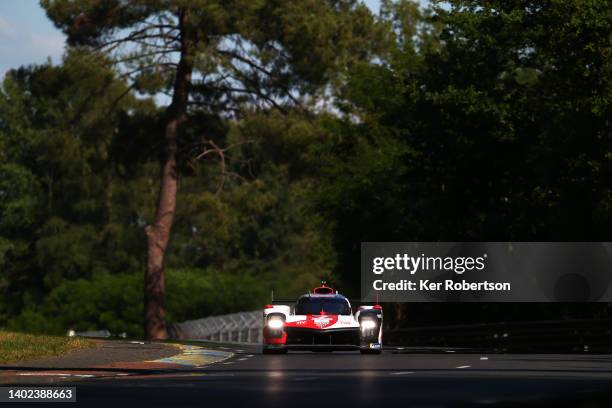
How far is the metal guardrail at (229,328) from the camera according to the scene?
242ft

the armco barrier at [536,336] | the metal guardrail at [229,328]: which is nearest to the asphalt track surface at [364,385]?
the armco barrier at [536,336]

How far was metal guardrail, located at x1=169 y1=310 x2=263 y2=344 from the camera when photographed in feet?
242

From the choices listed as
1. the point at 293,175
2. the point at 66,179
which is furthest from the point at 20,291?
the point at 293,175

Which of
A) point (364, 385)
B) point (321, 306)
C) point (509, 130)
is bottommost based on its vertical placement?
point (364, 385)

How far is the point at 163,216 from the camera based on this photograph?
202 feet

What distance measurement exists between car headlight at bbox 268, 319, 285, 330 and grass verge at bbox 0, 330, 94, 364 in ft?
13.1

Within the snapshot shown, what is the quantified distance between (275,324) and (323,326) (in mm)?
1242

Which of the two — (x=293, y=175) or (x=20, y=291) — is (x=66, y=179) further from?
(x=293, y=175)

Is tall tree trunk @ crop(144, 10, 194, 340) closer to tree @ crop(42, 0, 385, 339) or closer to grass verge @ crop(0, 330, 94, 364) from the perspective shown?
Answer: tree @ crop(42, 0, 385, 339)

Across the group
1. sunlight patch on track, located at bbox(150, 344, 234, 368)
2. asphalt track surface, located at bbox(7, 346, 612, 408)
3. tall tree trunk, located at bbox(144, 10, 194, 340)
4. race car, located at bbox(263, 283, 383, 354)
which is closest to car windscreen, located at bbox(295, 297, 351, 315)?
race car, located at bbox(263, 283, 383, 354)

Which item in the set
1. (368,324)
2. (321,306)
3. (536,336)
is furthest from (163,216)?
(368,324)

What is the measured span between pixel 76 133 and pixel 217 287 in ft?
122
